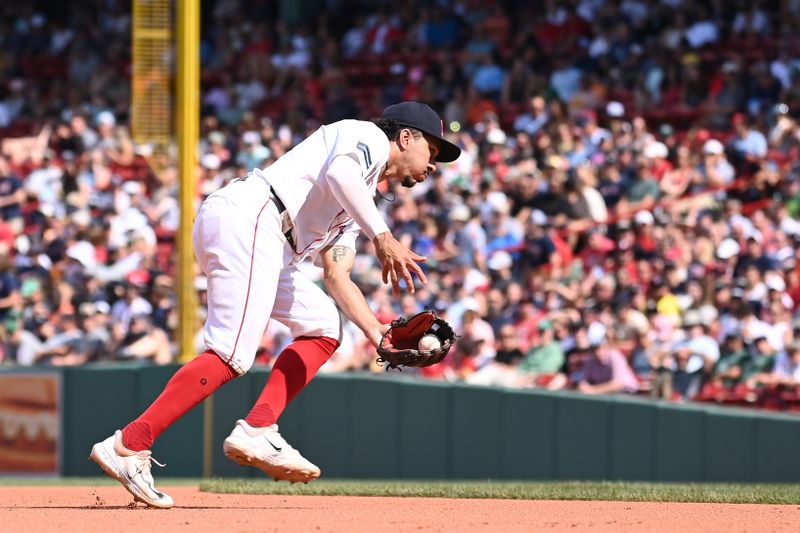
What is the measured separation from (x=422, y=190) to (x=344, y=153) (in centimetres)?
914

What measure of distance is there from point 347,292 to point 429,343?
388 mm

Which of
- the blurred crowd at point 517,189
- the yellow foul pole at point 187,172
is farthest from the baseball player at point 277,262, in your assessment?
the blurred crowd at point 517,189

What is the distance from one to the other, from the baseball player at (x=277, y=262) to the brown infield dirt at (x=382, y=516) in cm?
23

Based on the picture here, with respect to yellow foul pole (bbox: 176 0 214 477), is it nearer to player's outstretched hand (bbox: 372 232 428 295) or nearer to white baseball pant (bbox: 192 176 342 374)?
white baseball pant (bbox: 192 176 342 374)

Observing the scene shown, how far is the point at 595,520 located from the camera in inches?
221

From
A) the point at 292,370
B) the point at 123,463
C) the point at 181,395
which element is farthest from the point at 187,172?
the point at 123,463

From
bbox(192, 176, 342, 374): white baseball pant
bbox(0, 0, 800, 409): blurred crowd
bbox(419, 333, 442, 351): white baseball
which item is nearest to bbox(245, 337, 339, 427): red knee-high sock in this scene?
bbox(192, 176, 342, 374): white baseball pant

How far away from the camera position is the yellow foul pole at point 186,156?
1062 cm

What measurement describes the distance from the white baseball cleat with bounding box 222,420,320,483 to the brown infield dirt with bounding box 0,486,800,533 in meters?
0.18

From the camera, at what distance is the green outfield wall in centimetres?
1032

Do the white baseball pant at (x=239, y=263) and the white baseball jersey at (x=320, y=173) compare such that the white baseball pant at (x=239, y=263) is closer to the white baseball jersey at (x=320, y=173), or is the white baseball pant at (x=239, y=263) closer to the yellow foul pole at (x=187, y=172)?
the white baseball jersey at (x=320, y=173)

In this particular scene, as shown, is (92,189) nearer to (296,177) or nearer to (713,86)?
(713,86)

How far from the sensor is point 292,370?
579 cm

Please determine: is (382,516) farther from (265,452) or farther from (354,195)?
(354,195)
